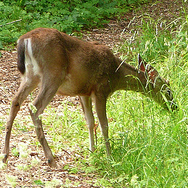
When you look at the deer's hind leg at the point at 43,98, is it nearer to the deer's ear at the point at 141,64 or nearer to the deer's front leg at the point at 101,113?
the deer's front leg at the point at 101,113

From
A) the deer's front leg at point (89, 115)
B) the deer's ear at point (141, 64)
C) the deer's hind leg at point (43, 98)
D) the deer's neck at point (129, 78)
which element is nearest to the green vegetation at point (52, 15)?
the deer's front leg at point (89, 115)

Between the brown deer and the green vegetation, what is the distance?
412 centimetres

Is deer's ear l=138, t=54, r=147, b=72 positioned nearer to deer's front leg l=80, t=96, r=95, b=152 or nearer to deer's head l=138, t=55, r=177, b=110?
deer's head l=138, t=55, r=177, b=110

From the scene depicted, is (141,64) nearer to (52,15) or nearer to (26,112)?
(26,112)

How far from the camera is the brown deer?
5004 mm

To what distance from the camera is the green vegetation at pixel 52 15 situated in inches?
389

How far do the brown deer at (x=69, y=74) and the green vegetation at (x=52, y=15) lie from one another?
13.5 feet

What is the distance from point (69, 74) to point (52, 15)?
606 cm

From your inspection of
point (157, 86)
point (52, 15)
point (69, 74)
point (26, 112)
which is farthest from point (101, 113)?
point (52, 15)

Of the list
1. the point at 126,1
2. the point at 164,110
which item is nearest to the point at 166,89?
the point at 164,110

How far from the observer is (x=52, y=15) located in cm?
1102

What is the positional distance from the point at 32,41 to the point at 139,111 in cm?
183

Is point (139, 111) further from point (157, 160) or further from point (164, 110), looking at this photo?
point (157, 160)

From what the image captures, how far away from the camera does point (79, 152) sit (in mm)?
5766
